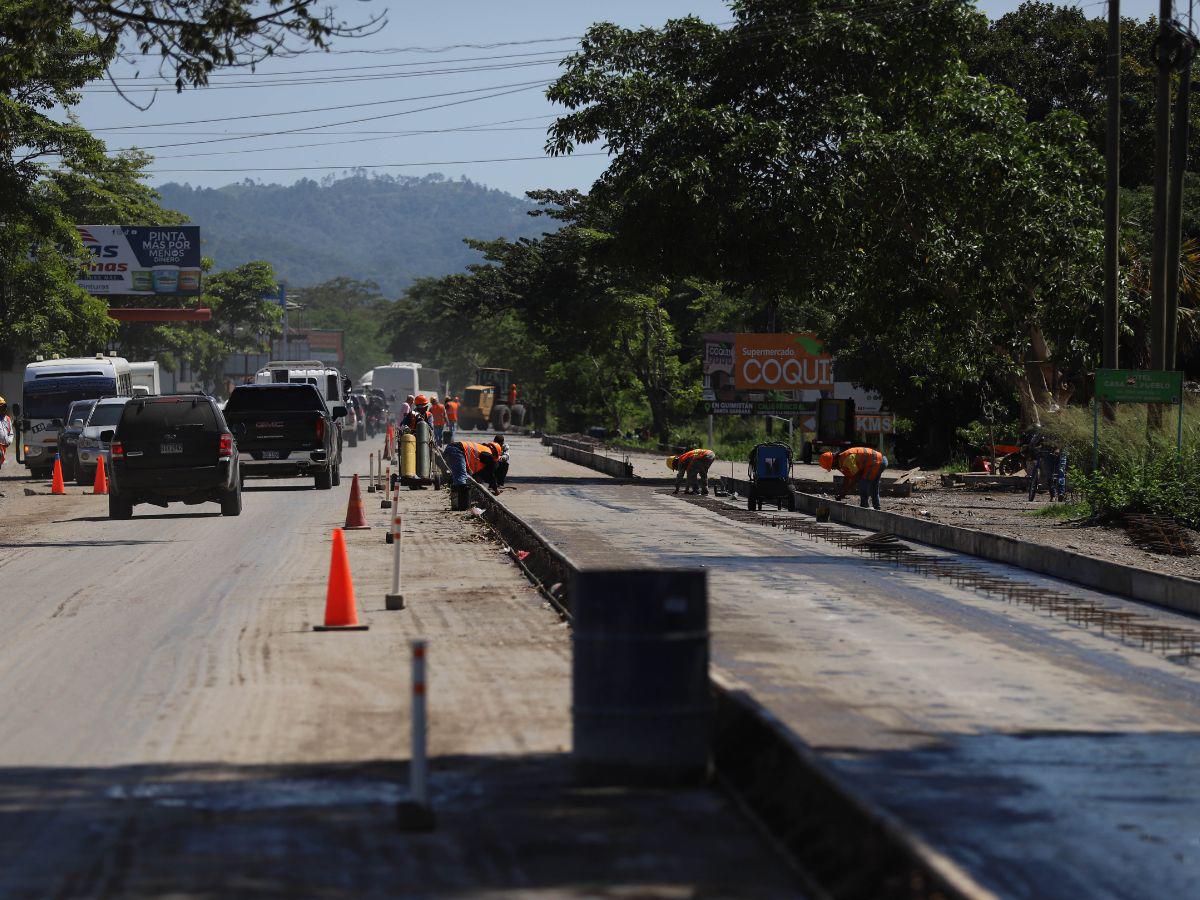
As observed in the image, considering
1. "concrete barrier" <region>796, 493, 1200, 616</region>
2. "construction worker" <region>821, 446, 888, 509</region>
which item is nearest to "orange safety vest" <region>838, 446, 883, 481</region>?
"construction worker" <region>821, 446, 888, 509</region>

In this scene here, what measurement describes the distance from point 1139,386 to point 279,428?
15.6 metres

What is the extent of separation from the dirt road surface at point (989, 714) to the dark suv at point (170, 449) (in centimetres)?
834

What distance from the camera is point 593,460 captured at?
52000 mm

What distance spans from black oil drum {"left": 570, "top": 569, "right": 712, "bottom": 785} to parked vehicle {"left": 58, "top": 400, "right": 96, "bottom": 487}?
3117 centimetres

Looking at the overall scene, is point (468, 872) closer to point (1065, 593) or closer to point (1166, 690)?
point (1166, 690)

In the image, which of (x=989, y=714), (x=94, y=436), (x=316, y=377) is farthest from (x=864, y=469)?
(x=316, y=377)

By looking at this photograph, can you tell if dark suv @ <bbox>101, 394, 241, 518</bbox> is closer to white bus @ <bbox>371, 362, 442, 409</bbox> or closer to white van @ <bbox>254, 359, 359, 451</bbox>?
white van @ <bbox>254, 359, 359, 451</bbox>

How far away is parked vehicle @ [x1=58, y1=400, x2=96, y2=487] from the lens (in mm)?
38184

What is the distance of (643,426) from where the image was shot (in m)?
77.2

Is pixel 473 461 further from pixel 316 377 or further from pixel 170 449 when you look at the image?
pixel 316 377

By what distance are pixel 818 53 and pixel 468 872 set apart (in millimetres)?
35739

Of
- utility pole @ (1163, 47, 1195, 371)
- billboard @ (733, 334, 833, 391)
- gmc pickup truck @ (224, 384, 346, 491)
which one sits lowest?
gmc pickup truck @ (224, 384, 346, 491)

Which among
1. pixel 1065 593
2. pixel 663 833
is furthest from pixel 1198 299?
pixel 663 833

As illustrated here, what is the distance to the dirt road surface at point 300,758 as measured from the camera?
22.3 feet
